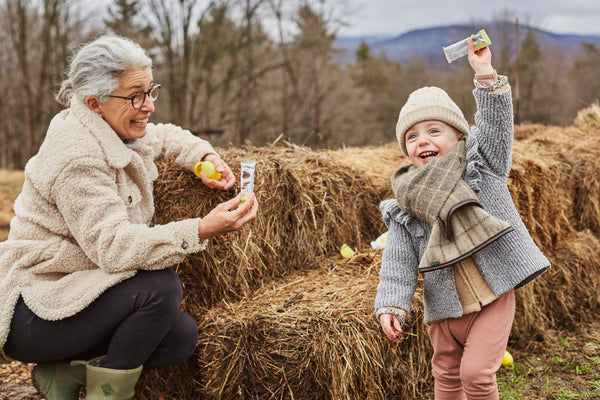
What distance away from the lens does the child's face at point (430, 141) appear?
2.09 m

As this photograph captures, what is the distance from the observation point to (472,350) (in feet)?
6.37

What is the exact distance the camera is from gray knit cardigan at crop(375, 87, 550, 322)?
76.3 inches

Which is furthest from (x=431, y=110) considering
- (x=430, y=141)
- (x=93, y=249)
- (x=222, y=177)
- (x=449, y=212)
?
(x=93, y=249)

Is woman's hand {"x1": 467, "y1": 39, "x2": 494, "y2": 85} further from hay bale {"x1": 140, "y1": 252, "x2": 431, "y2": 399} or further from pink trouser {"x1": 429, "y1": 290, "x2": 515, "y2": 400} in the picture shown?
hay bale {"x1": 140, "y1": 252, "x2": 431, "y2": 399}

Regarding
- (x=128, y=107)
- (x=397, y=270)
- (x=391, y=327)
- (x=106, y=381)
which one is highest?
(x=128, y=107)

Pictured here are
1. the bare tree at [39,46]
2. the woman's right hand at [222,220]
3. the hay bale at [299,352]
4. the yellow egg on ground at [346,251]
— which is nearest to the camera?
the woman's right hand at [222,220]

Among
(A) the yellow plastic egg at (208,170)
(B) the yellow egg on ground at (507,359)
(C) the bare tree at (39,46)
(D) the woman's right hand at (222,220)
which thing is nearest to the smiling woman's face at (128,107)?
(A) the yellow plastic egg at (208,170)

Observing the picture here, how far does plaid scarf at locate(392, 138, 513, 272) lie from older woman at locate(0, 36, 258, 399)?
2.39ft

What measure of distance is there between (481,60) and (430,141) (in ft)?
1.19

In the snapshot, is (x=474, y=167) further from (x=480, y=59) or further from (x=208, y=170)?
(x=208, y=170)

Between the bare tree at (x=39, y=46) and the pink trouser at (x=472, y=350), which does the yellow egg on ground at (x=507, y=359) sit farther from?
the bare tree at (x=39, y=46)

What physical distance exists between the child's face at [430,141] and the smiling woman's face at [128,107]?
1.22 meters

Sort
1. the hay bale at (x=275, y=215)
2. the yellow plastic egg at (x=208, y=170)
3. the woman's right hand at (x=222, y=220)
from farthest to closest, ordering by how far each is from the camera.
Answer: the hay bale at (x=275, y=215), the yellow plastic egg at (x=208, y=170), the woman's right hand at (x=222, y=220)

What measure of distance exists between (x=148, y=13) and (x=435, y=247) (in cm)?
1479
